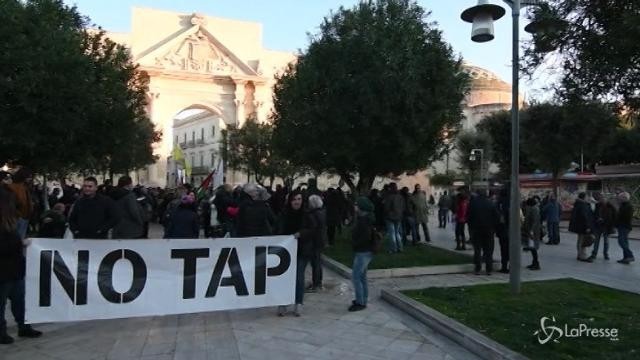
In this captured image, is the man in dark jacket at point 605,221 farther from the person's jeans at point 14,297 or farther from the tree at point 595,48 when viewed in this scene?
the person's jeans at point 14,297

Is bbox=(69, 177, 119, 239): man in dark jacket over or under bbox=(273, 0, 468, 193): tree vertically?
under

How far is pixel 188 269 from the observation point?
6906mm

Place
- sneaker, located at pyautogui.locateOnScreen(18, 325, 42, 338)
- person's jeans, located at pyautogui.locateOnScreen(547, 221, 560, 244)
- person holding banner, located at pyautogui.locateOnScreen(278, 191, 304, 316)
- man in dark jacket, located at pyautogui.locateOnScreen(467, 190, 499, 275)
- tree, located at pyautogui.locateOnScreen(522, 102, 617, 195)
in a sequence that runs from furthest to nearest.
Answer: tree, located at pyautogui.locateOnScreen(522, 102, 617, 195) → person's jeans, located at pyautogui.locateOnScreen(547, 221, 560, 244) → man in dark jacket, located at pyautogui.locateOnScreen(467, 190, 499, 275) → person holding banner, located at pyautogui.locateOnScreen(278, 191, 304, 316) → sneaker, located at pyautogui.locateOnScreen(18, 325, 42, 338)

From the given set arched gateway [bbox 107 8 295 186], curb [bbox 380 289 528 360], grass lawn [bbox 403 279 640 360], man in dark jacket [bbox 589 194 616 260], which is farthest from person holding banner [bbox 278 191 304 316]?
arched gateway [bbox 107 8 295 186]

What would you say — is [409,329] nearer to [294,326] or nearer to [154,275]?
[294,326]

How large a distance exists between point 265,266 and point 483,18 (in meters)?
4.88

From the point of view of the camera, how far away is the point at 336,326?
709 centimetres

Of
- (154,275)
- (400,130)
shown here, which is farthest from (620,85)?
(400,130)

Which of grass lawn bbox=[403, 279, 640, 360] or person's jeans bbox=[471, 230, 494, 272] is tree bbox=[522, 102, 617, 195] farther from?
grass lawn bbox=[403, 279, 640, 360]

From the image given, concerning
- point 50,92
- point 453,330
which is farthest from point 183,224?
point 50,92

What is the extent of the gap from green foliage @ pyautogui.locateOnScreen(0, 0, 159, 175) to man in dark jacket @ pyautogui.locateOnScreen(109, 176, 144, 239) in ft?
19.6

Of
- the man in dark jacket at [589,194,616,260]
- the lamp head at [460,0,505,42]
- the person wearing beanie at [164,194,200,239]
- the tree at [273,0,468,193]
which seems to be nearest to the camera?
the person wearing beanie at [164,194,200,239]

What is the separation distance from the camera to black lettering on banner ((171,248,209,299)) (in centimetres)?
687

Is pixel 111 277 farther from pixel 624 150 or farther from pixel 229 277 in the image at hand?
pixel 624 150
